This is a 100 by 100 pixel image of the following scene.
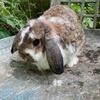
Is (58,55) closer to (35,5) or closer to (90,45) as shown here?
(90,45)

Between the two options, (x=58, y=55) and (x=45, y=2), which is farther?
(x=45, y=2)

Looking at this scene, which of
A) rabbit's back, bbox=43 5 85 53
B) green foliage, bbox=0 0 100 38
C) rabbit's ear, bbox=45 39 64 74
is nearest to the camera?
rabbit's ear, bbox=45 39 64 74

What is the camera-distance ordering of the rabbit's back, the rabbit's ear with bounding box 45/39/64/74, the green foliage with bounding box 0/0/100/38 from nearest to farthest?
the rabbit's ear with bounding box 45/39/64/74 → the rabbit's back → the green foliage with bounding box 0/0/100/38

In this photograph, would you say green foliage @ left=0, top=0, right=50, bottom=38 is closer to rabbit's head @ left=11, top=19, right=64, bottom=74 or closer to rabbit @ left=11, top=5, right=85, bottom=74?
rabbit @ left=11, top=5, right=85, bottom=74

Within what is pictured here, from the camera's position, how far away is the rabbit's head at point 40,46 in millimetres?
2469

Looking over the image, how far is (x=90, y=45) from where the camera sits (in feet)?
10.4

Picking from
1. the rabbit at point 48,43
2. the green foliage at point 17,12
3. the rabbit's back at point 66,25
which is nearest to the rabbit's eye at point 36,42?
the rabbit at point 48,43

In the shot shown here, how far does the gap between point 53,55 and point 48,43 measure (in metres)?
0.08

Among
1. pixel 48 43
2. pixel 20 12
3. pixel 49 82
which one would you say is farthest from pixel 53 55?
pixel 20 12

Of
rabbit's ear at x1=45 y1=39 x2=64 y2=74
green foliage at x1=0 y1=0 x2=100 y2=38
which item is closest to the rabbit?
rabbit's ear at x1=45 y1=39 x2=64 y2=74

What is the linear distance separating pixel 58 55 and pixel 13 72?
0.43 metres

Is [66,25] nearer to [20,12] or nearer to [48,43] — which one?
[48,43]

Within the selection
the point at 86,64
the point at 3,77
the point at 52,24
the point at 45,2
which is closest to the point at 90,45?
the point at 86,64

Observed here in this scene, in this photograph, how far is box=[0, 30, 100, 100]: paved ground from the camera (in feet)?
8.09
